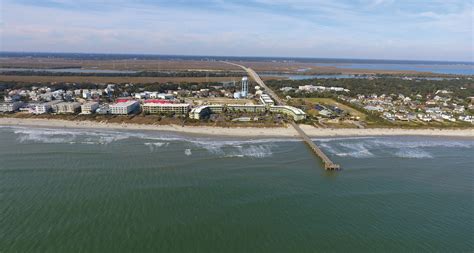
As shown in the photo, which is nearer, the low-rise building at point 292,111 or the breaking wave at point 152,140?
the breaking wave at point 152,140

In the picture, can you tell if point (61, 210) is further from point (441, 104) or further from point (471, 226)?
point (441, 104)

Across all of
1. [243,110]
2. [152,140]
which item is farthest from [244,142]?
[243,110]

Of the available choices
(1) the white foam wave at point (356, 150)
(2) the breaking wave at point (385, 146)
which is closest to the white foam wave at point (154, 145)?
(2) the breaking wave at point (385, 146)

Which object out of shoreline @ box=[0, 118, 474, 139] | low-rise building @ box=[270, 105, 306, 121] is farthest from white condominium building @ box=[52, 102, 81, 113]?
low-rise building @ box=[270, 105, 306, 121]

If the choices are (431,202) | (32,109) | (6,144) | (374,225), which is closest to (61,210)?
(6,144)

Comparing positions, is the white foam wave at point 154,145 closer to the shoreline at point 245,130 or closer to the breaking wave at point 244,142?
the breaking wave at point 244,142
